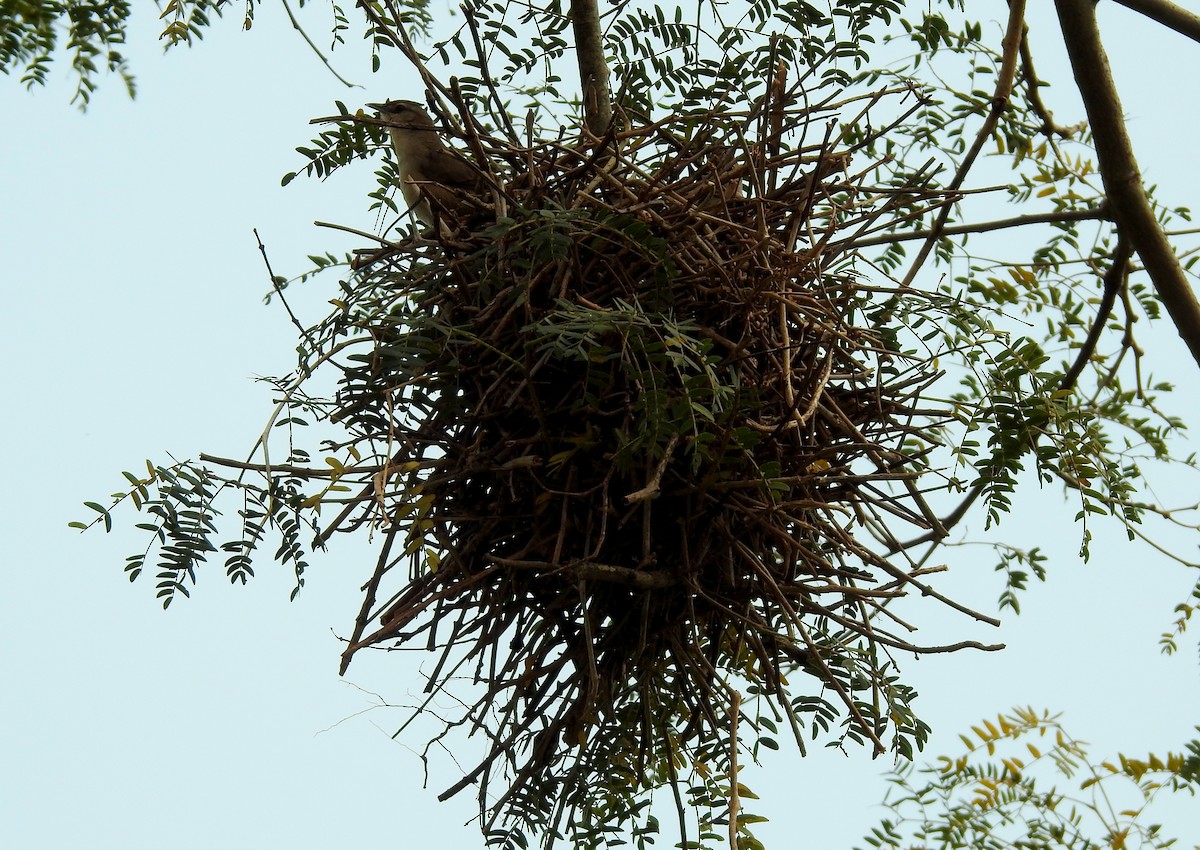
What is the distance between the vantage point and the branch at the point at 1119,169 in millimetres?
2355

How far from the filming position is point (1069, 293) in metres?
2.96

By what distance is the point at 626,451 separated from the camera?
1539 mm

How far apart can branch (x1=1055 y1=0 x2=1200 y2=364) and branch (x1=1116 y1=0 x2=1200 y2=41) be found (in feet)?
0.37

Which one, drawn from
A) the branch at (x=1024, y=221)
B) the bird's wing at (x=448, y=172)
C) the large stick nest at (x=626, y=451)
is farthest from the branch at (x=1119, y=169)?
the bird's wing at (x=448, y=172)

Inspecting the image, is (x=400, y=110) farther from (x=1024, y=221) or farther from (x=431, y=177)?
(x=1024, y=221)

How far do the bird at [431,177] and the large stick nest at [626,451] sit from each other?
0.10ft

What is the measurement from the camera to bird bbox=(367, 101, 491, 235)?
186 cm

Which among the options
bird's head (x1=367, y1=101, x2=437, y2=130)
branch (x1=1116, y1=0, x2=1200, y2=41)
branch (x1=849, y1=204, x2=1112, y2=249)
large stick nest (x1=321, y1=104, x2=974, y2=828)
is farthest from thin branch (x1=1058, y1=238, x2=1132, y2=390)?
bird's head (x1=367, y1=101, x2=437, y2=130)

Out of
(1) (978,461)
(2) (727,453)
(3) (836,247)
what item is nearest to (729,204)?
(3) (836,247)

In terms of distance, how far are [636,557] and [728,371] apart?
0.99 ft

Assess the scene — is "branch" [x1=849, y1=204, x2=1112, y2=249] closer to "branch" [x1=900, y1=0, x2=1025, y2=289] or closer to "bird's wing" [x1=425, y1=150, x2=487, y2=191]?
"branch" [x1=900, y1=0, x2=1025, y2=289]

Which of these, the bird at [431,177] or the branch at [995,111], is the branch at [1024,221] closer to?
the branch at [995,111]

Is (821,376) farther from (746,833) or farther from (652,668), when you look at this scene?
(746,833)

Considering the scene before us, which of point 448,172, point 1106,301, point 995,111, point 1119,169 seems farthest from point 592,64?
point 1106,301
